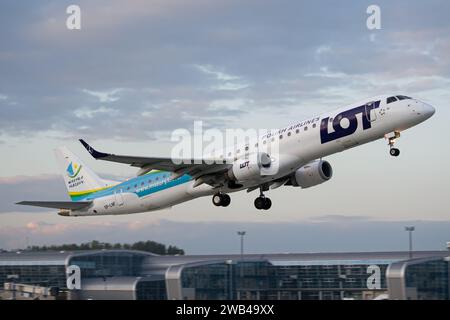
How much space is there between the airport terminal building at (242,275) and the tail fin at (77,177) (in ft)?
17.0

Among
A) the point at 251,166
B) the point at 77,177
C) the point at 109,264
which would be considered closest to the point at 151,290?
the point at 109,264

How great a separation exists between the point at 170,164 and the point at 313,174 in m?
10.5

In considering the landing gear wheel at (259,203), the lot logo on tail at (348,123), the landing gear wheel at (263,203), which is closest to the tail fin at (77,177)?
the landing gear wheel at (259,203)

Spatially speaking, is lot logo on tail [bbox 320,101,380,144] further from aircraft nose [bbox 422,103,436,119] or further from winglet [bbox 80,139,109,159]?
winglet [bbox 80,139,109,159]

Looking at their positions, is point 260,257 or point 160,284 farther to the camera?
point 260,257

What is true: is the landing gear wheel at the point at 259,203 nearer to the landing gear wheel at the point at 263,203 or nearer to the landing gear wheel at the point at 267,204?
the landing gear wheel at the point at 263,203

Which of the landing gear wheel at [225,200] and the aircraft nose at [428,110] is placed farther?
the landing gear wheel at [225,200]

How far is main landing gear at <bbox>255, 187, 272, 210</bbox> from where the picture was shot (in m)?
57.6

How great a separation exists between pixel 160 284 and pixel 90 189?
10.6 m

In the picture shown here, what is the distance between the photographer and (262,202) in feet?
189

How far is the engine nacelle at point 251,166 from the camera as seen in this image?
50.8 meters
